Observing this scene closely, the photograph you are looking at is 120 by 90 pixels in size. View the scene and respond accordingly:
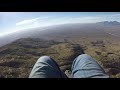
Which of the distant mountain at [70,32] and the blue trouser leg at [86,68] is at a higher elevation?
the distant mountain at [70,32]

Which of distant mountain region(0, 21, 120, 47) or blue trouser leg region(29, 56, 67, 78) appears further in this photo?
distant mountain region(0, 21, 120, 47)

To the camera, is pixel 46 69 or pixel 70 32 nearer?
pixel 46 69

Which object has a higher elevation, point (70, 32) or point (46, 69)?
point (70, 32)

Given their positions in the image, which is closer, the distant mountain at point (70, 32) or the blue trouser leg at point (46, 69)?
the blue trouser leg at point (46, 69)
